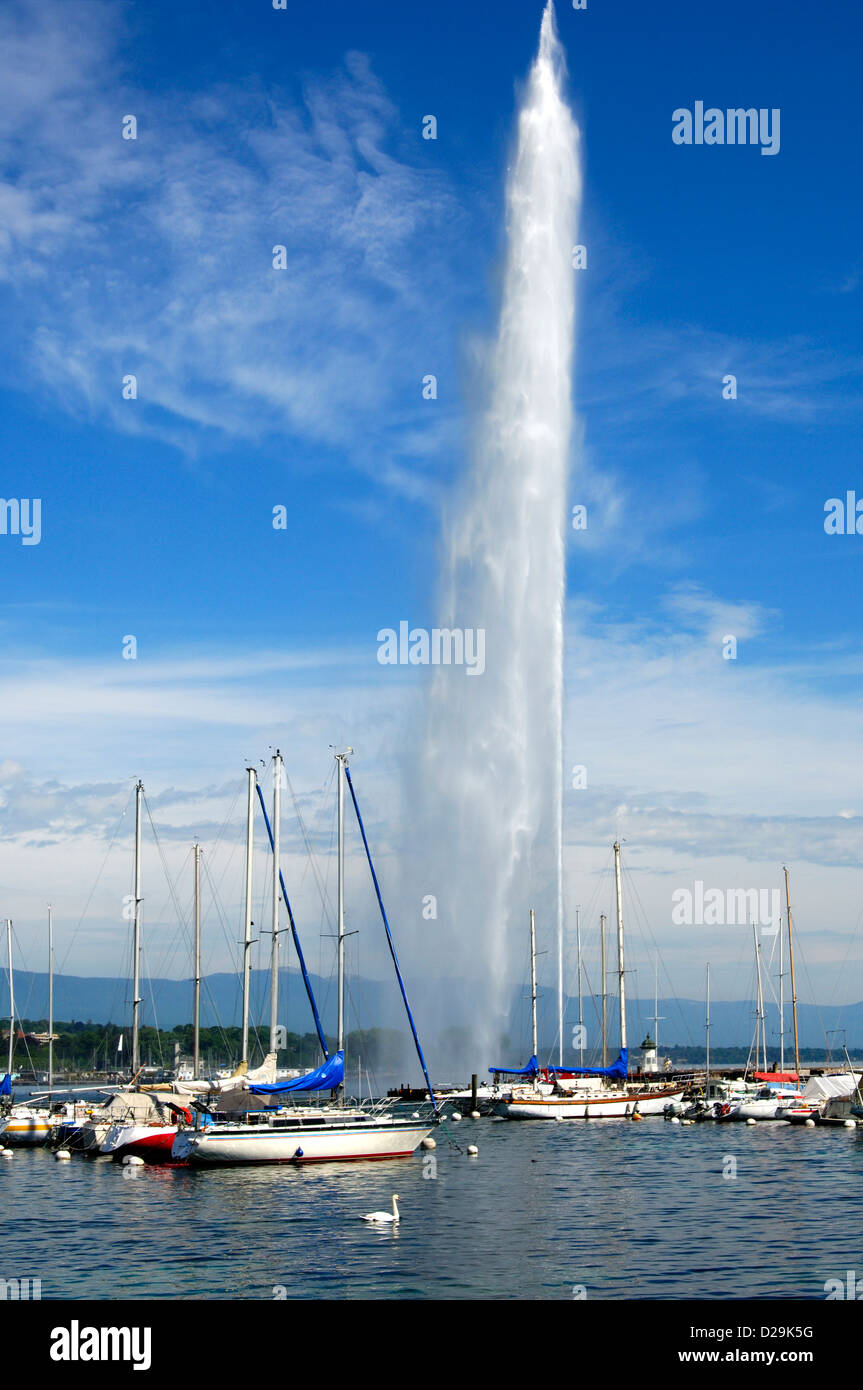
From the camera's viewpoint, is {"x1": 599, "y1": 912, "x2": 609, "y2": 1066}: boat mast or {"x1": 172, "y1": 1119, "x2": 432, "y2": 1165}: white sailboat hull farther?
{"x1": 599, "y1": 912, "x2": 609, "y2": 1066}: boat mast

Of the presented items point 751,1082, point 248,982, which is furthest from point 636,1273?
point 751,1082

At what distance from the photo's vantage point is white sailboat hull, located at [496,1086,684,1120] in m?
77.8

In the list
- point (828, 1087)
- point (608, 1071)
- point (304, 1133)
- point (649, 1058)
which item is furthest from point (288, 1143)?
point (649, 1058)

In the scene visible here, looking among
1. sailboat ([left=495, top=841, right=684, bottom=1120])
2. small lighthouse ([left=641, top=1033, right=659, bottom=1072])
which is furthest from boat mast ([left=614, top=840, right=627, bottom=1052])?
small lighthouse ([left=641, top=1033, right=659, bottom=1072])

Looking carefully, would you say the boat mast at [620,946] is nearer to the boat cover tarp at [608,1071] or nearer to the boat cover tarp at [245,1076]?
the boat cover tarp at [608,1071]

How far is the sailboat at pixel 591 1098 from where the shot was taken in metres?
78.0

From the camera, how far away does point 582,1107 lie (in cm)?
7888

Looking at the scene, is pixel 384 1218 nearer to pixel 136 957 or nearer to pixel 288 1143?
pixel 288 1143

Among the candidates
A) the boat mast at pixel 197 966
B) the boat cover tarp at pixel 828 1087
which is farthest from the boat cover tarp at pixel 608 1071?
the boat mast at pixel 197 966

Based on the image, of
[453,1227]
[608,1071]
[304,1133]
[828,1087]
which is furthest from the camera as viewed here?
[608,1071]

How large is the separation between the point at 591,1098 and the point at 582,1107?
84 cm

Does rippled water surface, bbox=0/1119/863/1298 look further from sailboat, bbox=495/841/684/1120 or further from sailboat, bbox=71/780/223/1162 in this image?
sailboat, bbox=495/841/684/1120

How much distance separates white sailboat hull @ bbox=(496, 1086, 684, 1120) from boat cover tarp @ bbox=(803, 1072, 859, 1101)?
8922mm
